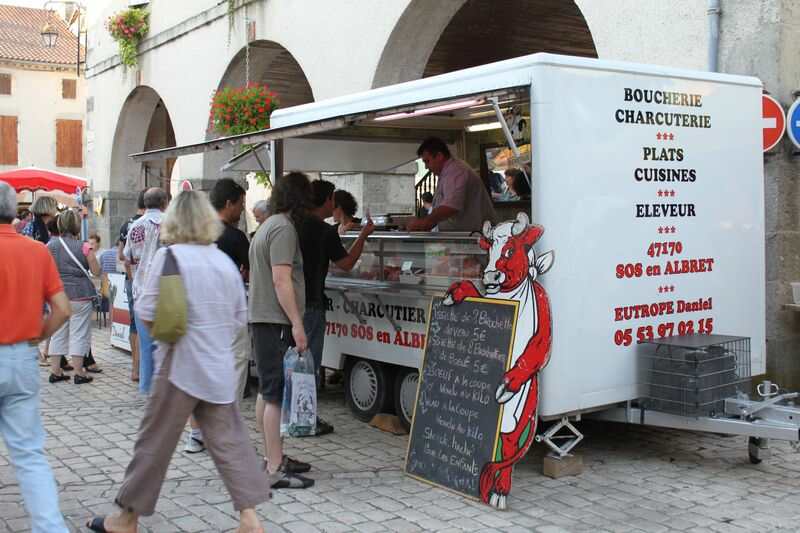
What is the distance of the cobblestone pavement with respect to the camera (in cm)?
452

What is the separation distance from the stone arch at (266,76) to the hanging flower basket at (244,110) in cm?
157

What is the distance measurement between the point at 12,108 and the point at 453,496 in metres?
36.2

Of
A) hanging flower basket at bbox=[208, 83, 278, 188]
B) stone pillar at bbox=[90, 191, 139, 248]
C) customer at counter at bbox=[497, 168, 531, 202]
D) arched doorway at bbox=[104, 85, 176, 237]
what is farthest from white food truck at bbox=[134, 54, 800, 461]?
stone pillar at bbox=[90, 191, 139, 248]

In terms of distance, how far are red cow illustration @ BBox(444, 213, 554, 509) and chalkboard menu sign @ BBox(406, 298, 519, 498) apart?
5 centimetres

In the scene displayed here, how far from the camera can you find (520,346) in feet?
16.0

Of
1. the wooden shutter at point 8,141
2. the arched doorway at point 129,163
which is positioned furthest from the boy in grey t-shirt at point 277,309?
the wooden shutter at point 8,141

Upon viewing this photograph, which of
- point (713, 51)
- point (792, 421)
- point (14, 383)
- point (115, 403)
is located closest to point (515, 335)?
point (792, 421)

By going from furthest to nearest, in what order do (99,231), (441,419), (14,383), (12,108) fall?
(12,108) < (99,231) < (441,419) < (14,383)

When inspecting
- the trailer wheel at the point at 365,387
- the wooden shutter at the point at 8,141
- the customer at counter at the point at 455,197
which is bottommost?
the trailer wheel at the point at 365,387

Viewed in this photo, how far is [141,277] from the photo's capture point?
6906 millimetres

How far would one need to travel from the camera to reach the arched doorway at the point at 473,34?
10.0 m

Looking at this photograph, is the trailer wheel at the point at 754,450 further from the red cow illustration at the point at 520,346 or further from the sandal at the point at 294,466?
the sandal at the point at 294,466

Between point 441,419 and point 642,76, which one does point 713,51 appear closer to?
point 642,76

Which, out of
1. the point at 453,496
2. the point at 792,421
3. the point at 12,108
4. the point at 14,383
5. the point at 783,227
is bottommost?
the point at 453,496
